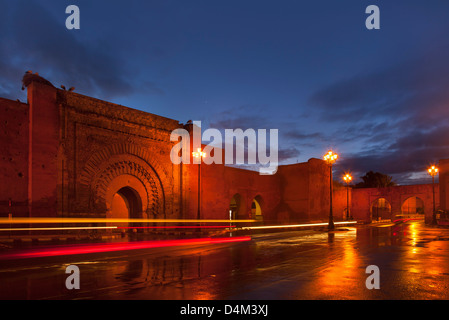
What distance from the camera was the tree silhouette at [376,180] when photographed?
8012 centimetres

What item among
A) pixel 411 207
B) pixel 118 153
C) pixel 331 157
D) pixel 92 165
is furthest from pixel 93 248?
pixel 411 207

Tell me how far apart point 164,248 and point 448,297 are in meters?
10.7

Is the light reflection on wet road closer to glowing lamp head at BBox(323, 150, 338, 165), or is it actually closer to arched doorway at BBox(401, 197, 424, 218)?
glowing lamp head at BBox(323, 150, 338, 165)

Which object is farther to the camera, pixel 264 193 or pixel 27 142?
pixel 264 193

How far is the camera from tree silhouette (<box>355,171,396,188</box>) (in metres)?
80.1

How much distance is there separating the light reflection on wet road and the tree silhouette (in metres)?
74.3

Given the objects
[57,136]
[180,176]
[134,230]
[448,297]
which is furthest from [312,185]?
[448,297]

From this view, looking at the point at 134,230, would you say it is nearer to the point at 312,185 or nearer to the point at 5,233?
the point at 5,233

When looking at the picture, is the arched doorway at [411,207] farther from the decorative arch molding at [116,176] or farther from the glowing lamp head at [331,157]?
the decorative arch molding at [116,176]

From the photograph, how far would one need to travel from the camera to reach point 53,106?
17.8 m

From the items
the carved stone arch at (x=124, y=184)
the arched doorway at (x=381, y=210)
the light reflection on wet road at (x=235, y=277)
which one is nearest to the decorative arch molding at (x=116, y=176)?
the carved stone arch at (x=124, y=184)

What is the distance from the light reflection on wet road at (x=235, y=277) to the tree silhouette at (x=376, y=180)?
74.3 metres

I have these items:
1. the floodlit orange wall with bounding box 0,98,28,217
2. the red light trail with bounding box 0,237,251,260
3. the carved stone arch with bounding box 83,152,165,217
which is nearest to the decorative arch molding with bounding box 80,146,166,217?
the carved stone arch with bounding box 83,152,165,217
